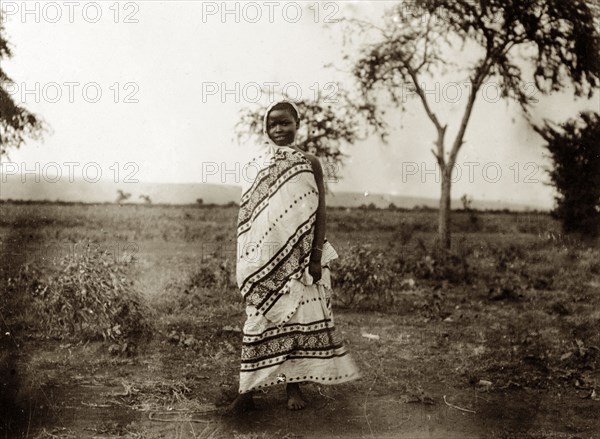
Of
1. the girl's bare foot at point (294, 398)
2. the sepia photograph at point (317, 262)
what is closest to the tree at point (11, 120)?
the sepia photograph at point (317, 262)

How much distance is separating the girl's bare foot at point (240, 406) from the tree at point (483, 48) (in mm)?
4742

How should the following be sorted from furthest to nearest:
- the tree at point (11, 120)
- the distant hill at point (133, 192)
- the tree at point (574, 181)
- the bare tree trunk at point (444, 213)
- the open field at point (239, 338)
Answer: the bare tree trunk at point (444, 213), the tree at point (574, 181), the distant hill at point (133, 192), the tree at point (11, 120), the open field at point (239, 338)

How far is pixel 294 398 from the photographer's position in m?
3.38

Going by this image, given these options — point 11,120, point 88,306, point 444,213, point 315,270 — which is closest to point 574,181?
point 444,213

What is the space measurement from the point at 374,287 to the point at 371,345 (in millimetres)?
1210

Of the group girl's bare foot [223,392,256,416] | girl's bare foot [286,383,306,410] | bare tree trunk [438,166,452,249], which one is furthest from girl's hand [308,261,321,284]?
bare tree trunk [438,166,452,249]

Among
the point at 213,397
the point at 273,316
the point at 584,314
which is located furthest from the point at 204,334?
the point at 584,314

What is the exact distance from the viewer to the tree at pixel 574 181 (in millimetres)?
7062

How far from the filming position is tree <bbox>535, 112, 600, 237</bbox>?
278 inches

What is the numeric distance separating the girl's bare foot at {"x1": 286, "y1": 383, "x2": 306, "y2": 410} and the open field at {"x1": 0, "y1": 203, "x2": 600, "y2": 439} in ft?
0.25

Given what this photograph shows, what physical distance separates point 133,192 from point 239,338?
2128mm

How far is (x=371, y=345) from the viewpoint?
484cm

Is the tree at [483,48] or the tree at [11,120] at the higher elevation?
the tree at [483,48]

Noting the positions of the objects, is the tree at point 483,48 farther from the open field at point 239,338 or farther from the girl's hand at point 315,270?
the girl's hand at point 315,270
